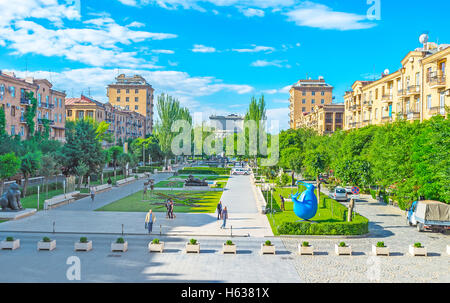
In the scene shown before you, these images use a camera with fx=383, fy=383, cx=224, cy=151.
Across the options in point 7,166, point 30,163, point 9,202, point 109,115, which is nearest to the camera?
point 9,202

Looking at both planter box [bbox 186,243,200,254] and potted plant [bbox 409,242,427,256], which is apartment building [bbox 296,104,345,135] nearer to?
potted plant [bbox 409,242,427,256]

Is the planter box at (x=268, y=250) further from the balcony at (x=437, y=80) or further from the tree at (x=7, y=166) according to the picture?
the balcony at (x=437, y=80)

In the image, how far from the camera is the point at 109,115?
8700 cm

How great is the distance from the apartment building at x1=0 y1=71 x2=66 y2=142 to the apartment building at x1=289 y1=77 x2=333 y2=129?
68.2 m

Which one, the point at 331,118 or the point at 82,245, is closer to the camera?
the point at 82,245

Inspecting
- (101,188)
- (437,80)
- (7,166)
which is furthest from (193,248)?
(437,80)

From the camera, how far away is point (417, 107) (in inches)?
1684

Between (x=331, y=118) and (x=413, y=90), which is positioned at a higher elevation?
(x=331, y=118)

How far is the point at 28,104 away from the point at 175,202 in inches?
1354

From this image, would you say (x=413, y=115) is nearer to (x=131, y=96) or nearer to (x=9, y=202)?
(x=9, y=202)

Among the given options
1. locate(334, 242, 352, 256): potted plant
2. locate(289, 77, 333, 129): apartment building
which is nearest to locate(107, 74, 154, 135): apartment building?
locate(289, 77, 333, 129): apartment building

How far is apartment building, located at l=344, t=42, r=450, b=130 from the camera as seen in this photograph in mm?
37500

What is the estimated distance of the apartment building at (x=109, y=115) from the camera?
8112 centimetres
